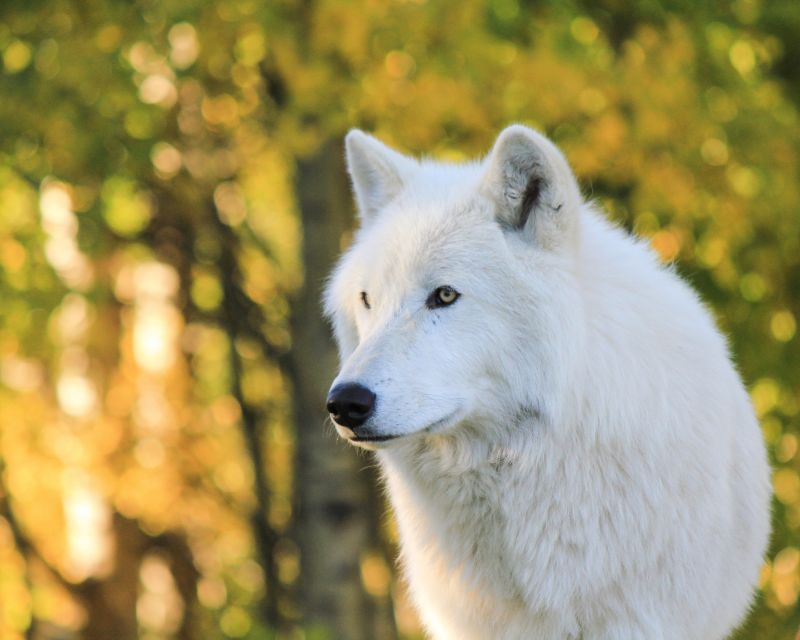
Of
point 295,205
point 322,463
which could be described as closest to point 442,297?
point 322,463

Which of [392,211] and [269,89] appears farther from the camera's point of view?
[269,89]

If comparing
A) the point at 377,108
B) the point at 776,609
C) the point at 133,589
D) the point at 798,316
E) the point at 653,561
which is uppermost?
the point at 653,561

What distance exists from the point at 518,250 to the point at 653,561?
44.5 inches

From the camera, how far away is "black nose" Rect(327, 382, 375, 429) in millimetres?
3430

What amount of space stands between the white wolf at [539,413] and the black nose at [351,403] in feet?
0.05

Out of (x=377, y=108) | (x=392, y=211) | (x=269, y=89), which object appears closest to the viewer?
(x=392, y=211)

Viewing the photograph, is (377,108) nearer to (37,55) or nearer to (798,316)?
(37,55)

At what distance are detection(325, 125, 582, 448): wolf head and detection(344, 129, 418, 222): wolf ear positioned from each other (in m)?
0.40

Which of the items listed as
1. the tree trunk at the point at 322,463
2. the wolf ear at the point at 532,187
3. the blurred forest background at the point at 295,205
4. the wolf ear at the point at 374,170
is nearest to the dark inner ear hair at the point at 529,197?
the wolf ear at the point at 532,187

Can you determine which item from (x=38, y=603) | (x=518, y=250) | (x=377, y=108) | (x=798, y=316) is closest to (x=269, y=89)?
(x=377, y=108)

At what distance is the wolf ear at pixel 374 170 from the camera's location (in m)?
4.29

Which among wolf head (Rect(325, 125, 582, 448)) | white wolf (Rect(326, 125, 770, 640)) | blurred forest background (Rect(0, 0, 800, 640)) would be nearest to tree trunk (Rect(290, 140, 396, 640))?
blurred forest background (Rect(0, 0, 800, 640))

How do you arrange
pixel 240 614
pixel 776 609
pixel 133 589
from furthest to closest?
pixel 240 614 → pixel 133 589 → pixel 776 609

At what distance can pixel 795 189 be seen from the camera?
889cm
